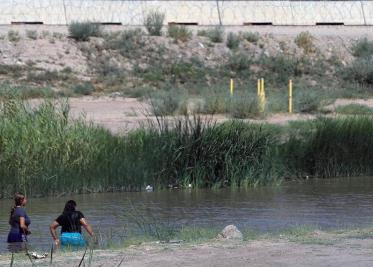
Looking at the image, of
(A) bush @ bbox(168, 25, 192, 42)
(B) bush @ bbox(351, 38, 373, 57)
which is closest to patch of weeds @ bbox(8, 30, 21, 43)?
(A) bush @ bbox(168, 25, 192, 42)

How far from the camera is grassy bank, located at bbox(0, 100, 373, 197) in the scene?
23266 mm

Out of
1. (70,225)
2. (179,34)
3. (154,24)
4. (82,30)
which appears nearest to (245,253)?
(70,225)

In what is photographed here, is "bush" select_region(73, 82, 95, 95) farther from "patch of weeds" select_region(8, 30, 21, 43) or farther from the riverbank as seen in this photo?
the riverbank

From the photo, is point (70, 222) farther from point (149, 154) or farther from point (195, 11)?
point (195, 11)

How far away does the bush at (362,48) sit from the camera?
191ft

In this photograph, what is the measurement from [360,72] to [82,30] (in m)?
15.0

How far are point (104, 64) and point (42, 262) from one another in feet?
128

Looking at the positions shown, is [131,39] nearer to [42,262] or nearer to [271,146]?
[271,146]

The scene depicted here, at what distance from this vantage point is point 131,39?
5494cm

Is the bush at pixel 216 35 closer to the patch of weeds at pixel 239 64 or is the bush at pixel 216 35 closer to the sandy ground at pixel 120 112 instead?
the patch of weeds at pixel 239 64

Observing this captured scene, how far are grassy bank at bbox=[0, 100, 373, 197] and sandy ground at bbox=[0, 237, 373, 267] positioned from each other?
9639mm

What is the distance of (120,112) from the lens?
38625 millimetres

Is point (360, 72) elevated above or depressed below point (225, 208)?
above

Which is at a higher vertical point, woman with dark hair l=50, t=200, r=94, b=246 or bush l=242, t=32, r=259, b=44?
bush l=242, t=32, r=259, b=44
